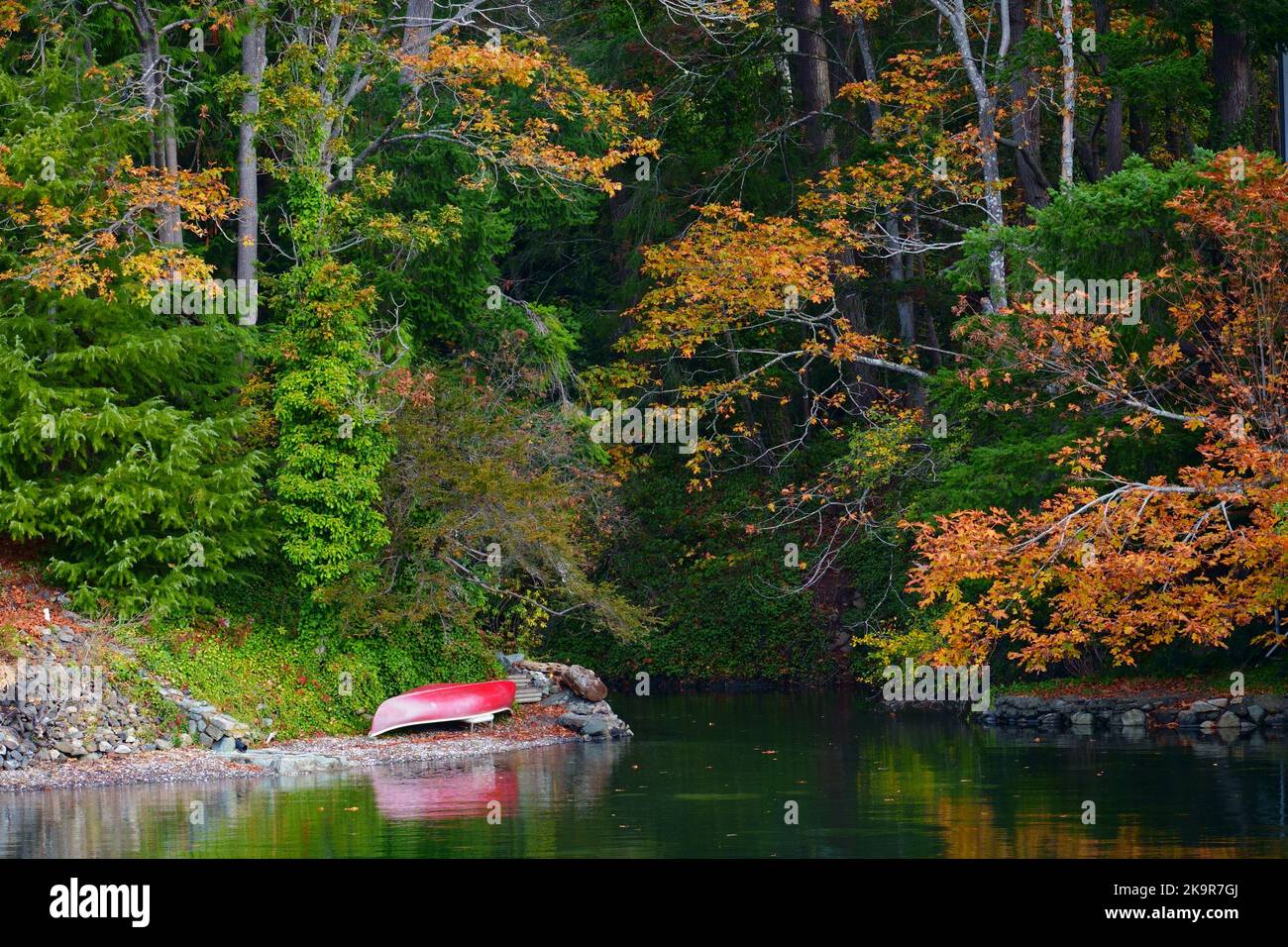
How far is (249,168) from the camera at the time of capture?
94.3 ft

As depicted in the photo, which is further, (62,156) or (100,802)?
(62,156)

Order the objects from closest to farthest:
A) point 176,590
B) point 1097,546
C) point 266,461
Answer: point 1097,546, point 176,590, point 266,461

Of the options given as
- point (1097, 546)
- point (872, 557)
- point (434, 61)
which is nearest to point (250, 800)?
point (1097, 546)

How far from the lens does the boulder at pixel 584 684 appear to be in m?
30.6

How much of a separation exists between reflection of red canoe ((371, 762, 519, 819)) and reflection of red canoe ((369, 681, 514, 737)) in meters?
2.71

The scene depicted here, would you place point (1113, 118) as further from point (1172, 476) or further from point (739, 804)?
point (739, 804)

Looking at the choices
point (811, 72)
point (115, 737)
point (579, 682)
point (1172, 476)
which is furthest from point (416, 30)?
point (1172, 476)

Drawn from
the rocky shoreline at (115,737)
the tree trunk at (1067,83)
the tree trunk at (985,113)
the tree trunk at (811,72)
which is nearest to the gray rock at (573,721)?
the rocky shoreline at (115,737)

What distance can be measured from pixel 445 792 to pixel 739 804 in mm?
3580

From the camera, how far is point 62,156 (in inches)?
1009

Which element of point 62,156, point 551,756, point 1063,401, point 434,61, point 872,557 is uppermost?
point 434,61

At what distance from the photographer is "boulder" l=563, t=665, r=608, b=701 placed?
100ft

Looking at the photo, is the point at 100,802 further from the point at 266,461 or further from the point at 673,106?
the point at 673,106
